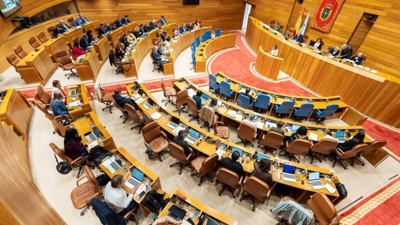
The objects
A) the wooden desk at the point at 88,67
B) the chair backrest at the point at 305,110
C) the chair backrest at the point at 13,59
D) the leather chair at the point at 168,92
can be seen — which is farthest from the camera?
the wooden desk at the point at 88,67

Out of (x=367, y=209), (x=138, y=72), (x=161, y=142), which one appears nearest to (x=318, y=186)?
(x=367, y=209)

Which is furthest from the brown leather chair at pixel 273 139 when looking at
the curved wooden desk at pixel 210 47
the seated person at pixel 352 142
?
the curved wooden desk at pixel 210 47

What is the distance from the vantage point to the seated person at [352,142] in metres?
5.24

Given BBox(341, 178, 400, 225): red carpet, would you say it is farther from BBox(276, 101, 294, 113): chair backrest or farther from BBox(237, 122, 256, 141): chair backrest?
BBox(276, 101, 294, 113): chair backrest

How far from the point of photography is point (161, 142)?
5.27 m

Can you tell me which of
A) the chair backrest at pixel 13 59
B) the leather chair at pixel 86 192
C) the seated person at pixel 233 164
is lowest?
the leather chair at pixel 86 192

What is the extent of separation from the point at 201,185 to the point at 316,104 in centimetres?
533

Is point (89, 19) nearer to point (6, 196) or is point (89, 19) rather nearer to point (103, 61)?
point (103, 61)

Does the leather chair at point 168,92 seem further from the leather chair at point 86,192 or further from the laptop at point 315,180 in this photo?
the laptop at point 315,180

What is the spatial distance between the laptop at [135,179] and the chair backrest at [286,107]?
516cm

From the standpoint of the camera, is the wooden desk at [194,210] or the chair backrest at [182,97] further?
the chair backrest at [182,97]

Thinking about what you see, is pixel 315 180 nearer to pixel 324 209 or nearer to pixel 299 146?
pixel 324 209

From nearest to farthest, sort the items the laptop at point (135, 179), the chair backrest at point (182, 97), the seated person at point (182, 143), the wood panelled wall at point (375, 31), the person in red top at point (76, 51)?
the laptop at point (135, 179), the seated person at point (182, 143), the chair backrest at point (182, 97), the wood panelled wall at point (375, 31), the person in red top at point (76, 51)

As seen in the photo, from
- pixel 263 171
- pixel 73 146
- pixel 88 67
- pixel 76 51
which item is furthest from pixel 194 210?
pixel 76 51
